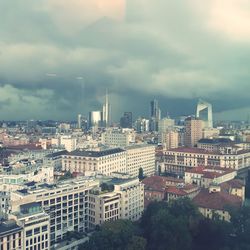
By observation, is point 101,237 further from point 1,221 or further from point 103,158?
point 103,158

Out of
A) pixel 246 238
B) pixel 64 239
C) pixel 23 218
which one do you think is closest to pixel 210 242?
pixel 246 238

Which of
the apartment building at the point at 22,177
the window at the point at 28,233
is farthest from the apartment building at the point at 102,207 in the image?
the window at the point at 28,233

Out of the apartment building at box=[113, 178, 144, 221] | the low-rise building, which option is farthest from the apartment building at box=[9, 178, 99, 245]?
the low-rise building

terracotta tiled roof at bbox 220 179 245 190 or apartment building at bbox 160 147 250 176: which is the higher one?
apartment building at bbox 160 147 250 176

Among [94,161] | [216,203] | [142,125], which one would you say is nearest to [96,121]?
[142,125]

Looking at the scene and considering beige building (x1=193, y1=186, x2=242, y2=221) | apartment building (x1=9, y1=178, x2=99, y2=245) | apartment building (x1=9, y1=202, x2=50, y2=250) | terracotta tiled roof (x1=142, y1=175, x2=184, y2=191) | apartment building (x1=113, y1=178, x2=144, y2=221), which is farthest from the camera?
terracotta tiled roof (x1=142, y1=175, x2=184, y2=191)

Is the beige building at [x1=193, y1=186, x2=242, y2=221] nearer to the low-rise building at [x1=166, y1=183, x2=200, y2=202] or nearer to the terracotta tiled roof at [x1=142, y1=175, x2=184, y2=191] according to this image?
the low-rise building at [x1=166, y1=183, x2=200, y2=202]

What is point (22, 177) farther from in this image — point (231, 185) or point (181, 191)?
point (231, 185)
